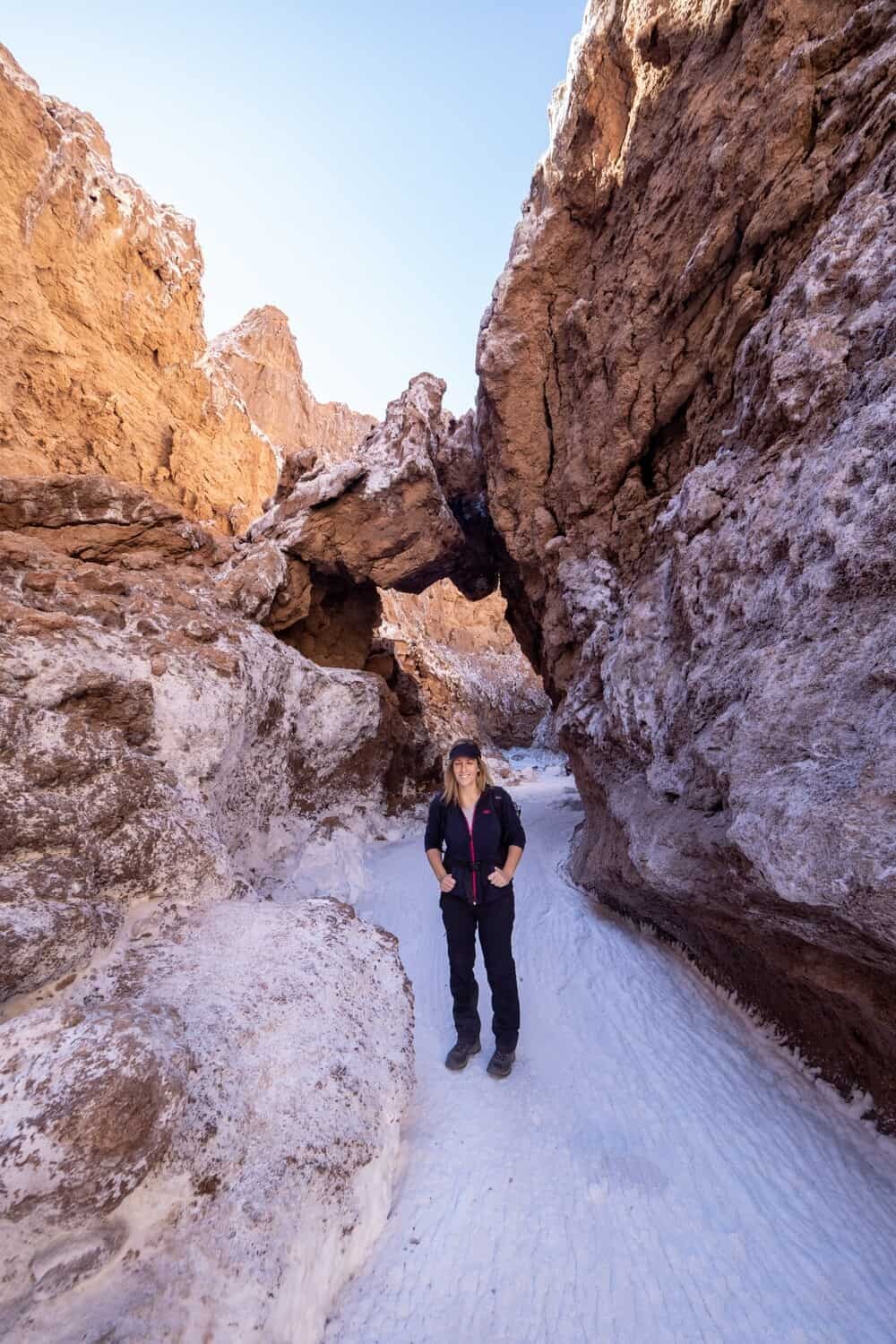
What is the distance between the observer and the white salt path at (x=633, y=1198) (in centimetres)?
228

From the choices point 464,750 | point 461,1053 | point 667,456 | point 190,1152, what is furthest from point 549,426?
point 190,1152

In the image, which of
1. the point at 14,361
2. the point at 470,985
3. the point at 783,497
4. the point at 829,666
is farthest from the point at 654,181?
the point at 14,361

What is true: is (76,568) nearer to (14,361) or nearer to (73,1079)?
(73,1079)

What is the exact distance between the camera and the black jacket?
3623 mm

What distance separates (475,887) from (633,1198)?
5.47 feet

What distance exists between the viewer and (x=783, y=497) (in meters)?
4.12

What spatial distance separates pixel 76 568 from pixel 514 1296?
25.7 feet

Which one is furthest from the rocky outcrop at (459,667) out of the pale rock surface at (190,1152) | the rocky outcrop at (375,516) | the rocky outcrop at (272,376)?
the rocky outcrop at (272,376)

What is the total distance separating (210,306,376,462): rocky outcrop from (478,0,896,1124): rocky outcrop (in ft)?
99.1

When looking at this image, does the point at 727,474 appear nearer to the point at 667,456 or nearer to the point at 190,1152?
the point at 667,456

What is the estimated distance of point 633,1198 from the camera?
9.08ft

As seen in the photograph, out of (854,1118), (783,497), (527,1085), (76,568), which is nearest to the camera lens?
(854,1118)

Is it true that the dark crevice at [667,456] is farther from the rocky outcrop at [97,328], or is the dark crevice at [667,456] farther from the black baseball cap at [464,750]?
the rocky outcrop at [97,328]

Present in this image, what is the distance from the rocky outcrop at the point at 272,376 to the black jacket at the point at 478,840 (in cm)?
3618
